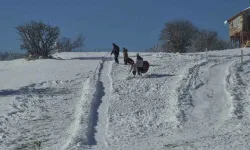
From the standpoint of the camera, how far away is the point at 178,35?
73.6m

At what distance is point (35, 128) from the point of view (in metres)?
16.8

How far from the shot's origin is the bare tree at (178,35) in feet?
239

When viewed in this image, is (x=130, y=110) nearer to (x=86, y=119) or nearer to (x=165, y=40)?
(x=86, y=119)

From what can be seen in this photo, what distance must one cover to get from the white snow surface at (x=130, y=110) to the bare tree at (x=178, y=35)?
41273 mm

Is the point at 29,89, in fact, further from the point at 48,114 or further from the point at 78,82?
the point at 48,114

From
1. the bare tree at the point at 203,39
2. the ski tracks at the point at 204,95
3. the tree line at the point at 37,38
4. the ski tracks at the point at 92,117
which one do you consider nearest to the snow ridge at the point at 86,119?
the ski tracks at the point at 92,117

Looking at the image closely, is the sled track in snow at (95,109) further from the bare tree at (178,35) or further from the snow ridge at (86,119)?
the bare tree at (178,35)

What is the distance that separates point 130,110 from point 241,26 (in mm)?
42528

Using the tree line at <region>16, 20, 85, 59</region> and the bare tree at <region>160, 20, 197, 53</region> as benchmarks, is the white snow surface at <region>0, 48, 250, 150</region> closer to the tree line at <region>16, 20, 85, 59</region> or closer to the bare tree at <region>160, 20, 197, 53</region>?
the tree line at <region>16, 20, 85, 59</region>

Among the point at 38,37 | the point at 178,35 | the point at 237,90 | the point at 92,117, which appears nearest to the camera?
the point at 92,117

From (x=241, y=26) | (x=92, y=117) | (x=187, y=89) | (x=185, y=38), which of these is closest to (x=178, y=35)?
(x=185, y=38)

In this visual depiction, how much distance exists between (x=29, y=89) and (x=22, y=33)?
25.6 m

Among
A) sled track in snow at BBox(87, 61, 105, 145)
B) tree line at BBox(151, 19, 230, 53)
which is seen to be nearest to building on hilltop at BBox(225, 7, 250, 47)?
tree line at BBox(151, 19, 230, 53)

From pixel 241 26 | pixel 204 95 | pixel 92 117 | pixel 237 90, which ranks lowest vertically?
pixel 92 117
